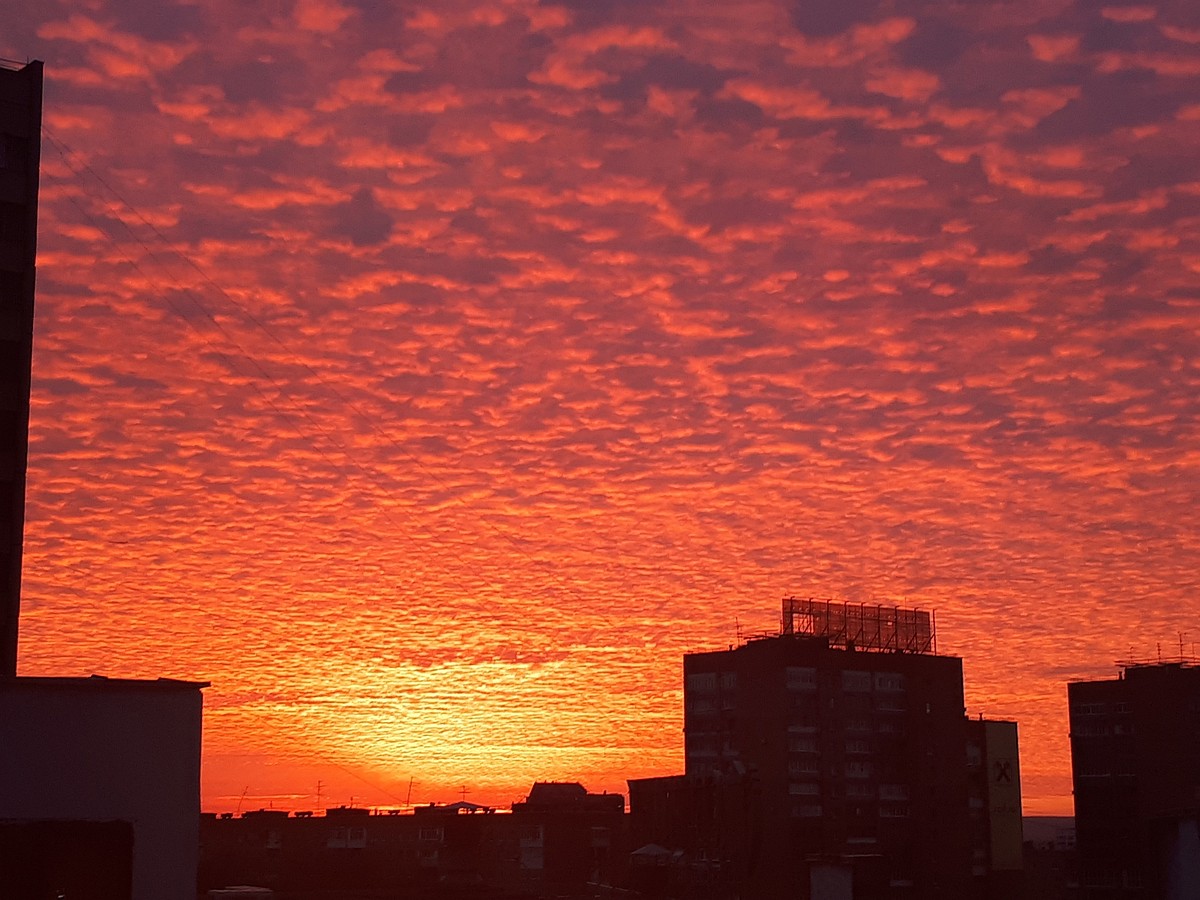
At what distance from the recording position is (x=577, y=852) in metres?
158

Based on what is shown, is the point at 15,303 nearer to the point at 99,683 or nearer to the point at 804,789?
the point at 99,683

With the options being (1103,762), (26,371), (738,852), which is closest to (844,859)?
(738,852)

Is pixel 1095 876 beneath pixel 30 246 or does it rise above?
beneath

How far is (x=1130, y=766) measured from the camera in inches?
5733

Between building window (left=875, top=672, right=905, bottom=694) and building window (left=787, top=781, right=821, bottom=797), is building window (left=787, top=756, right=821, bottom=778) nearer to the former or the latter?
building window (left=787, top=781, right=821, bottom=797)

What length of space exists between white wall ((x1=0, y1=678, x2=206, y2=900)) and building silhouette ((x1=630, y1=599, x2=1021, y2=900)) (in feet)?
296

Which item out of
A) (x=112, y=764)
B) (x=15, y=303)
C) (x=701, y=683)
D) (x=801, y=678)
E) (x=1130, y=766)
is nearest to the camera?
(x=112, y=764)

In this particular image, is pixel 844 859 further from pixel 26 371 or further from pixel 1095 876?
pixel 26 371

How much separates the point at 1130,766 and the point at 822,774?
102 ft

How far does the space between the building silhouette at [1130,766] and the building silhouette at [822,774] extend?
13.6 meters

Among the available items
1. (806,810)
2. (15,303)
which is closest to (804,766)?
(806,810)

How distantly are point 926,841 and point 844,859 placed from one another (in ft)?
73.7

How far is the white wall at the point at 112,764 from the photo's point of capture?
5094cm

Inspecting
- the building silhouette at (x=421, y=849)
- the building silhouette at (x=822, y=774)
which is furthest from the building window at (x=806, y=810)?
the building silhouette at (x=421, y=849)
